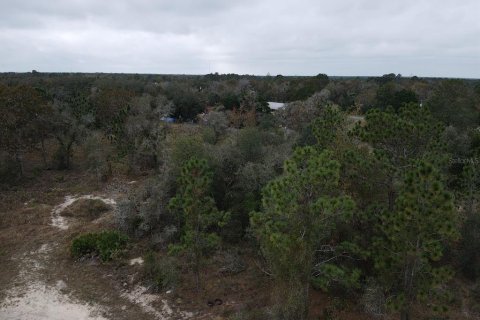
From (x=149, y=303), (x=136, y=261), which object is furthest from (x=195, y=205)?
(x=136, y=261)

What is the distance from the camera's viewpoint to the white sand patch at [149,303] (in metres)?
13.2

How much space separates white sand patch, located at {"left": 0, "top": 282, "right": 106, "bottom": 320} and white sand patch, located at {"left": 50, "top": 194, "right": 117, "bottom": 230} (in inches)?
234

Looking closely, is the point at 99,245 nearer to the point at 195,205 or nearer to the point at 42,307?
the point at 42,307

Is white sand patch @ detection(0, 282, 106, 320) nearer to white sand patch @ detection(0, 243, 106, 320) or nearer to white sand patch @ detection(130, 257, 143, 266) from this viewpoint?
white sand patch @ detection(0, 243, 106, 320)

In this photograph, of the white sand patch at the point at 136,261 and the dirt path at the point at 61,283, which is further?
the white sand patch at the point at 136,261

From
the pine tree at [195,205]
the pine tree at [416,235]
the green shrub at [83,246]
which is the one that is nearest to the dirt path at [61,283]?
the green shrub at [83,246]

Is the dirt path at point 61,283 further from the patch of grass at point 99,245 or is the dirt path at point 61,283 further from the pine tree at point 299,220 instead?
the pine tree at point 299,220

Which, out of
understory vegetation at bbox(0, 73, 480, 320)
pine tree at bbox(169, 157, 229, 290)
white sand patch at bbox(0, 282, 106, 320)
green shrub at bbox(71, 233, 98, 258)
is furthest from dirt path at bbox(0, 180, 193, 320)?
pine tree at bbox(169, 157, 229, 290)

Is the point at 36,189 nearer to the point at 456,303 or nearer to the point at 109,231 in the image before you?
the point at 109,231

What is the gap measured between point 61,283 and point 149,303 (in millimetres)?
Answer: 3957

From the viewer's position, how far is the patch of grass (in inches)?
664

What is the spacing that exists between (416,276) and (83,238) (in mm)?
13786

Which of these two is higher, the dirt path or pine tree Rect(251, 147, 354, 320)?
pine tree Rect(251, 147, 354, 320)

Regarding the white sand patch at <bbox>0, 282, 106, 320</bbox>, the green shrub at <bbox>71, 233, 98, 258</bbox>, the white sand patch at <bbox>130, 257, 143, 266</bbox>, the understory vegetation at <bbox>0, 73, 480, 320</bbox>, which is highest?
the understory vegetation at <bbox>0, 73, 480, 320</bbox>
